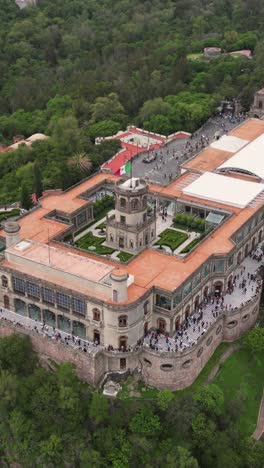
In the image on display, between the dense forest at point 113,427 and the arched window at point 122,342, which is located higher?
the arched window at point 122,342

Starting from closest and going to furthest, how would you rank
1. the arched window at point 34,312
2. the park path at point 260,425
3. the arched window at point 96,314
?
the park path at point 260,425
the arched window at point 96,314
the arched window at point 34,312

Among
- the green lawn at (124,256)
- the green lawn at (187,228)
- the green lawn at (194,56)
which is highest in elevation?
the green lawn at (194,56)

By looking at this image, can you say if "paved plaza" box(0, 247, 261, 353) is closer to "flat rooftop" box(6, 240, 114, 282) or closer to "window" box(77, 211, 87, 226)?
"flat rooftop" box(6, 240, 114, 282)

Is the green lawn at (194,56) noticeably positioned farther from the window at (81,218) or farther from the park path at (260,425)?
the park path at (260,425)

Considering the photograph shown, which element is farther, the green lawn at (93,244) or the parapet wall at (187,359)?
the green lawn at (93,244)

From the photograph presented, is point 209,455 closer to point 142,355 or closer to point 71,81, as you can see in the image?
point 142,355

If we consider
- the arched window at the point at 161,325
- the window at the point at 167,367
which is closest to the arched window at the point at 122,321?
the arched window at the point at 161,325

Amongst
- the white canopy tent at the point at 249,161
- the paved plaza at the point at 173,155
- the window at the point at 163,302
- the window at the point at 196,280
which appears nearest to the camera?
the window at the point at 163,302

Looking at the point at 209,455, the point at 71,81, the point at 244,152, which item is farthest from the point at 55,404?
the point at 71,81
